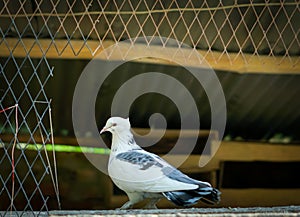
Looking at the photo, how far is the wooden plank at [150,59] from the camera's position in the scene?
3369mm

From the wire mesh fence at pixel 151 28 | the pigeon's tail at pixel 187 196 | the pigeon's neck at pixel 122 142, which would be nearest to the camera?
the pigeon's tail at pixel 187 196

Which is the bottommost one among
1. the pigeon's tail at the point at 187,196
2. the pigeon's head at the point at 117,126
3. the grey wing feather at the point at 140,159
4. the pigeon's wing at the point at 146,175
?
the pigeon's tail at the point at 187,196

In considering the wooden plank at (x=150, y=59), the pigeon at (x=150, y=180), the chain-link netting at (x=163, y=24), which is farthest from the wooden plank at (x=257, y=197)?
the pigeon at (x=150, y=180)

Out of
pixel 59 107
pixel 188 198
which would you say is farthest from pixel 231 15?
pixel 59 107

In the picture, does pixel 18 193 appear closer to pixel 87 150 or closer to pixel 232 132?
pixel 87 150

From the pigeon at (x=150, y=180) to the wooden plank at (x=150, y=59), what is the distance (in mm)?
605

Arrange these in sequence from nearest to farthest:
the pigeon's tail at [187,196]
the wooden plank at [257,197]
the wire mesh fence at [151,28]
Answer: the pigeon's tail at [187,196] < the wire mesh fence at [151,28] < the wooden plank at [257,197]

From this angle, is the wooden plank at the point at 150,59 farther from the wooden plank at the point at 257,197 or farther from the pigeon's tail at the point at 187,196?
the wooden plank at the point at 257,197

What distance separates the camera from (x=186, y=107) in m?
4.05

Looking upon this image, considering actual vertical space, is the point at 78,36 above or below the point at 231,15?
below

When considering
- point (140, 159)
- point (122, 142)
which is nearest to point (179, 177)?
point (140, 159)

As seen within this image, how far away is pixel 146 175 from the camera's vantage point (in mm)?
2926

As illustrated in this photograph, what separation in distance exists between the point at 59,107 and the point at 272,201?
6.00ft

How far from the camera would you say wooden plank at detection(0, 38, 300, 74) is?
11.1 ft
